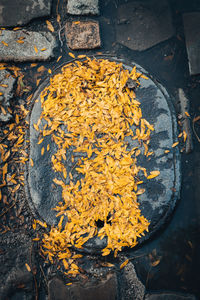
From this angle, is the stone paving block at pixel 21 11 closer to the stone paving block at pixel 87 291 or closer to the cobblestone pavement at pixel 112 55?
the cobblestone pavement at pixel 112 55

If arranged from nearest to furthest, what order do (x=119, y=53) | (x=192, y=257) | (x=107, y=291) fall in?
(x=107, y=291) < (x=192, y=257) < (x=119, y=53)

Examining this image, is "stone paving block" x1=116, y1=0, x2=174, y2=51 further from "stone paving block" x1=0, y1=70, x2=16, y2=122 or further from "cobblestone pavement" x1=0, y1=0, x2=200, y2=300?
"stone paving block" x1=0, y1=70, x2=16, y2=122

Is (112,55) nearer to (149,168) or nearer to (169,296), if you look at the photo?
(149,168)

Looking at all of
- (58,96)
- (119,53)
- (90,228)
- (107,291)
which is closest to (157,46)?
(119,53)

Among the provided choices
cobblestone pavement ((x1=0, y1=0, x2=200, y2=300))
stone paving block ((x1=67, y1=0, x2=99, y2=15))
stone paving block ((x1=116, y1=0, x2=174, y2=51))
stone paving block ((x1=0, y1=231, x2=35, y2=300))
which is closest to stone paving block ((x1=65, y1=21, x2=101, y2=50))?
cobblestone pavement ((x1=0, y1=0, x2=200, y2=300))

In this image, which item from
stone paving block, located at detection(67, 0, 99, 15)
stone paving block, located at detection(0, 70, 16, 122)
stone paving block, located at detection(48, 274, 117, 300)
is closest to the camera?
stone paving block, located at detection(48, 274, 117, 300)

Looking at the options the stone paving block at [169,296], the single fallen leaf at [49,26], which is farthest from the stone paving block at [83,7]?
the stone paving block at [169,296]

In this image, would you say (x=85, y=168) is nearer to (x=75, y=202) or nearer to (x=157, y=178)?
(x=75, y=202)
